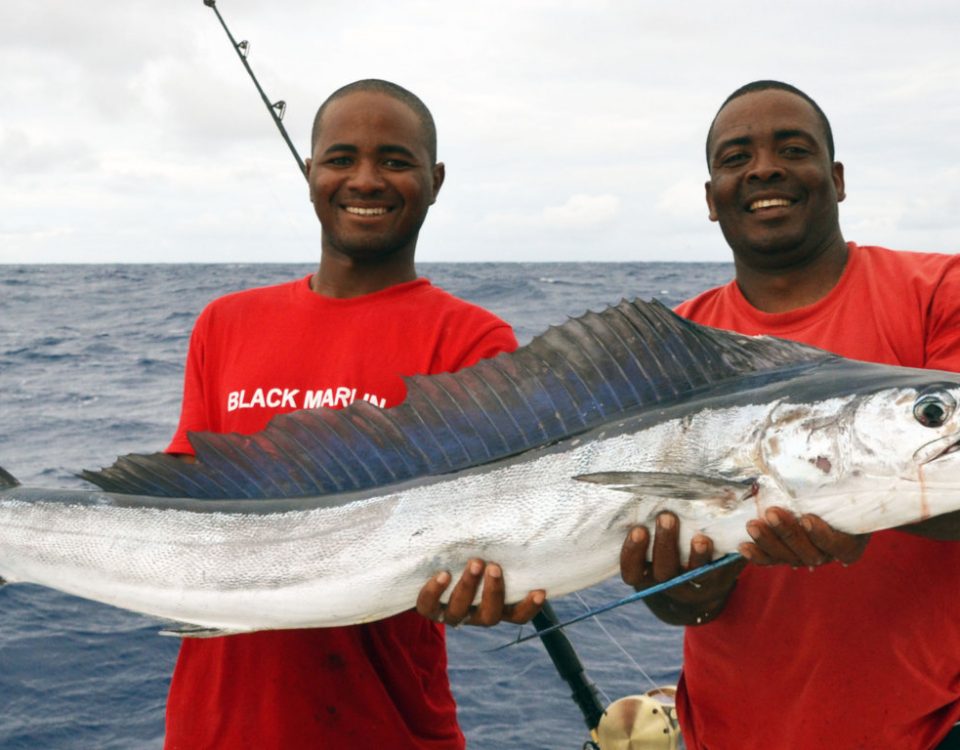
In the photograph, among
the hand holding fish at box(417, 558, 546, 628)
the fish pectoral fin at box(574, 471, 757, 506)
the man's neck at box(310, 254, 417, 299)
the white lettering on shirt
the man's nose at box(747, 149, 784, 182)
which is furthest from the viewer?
the man's neck at box(310, 254, 417, 299)

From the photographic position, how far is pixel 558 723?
505 cm

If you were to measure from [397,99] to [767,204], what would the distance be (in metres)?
1.05

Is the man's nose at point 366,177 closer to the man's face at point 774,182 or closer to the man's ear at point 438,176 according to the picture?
the man's ear at point 438,176

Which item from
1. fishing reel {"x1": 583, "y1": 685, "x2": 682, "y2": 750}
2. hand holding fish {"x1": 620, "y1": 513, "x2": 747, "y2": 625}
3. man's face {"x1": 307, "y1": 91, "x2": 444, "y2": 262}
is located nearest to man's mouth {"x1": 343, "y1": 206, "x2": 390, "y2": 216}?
man's face {"x1": 307, "y1": 91, "x2": 444, "y2": 262}

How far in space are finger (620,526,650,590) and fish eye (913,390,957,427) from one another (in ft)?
Answer: 1.96

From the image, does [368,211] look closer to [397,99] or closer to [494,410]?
[397,99]

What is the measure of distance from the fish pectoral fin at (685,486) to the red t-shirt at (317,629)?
57 cm

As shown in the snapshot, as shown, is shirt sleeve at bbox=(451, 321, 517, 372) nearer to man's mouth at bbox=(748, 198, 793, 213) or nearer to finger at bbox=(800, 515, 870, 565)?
man's mouth at bbox=(748, 198, 793, 213)

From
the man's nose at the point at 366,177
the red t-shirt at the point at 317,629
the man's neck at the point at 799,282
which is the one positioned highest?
the man's nose at the point at 366,177

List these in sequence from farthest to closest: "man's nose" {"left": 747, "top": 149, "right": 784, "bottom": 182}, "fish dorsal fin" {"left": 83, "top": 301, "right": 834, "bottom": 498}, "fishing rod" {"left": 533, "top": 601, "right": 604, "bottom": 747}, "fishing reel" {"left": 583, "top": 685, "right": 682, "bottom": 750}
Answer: "fishing rod" {"left": 533, "top": 601, "right": 604, "bottom": 747}, "fishing reel" {"left": 583, "top": 685, "right": 682, "bottom": 750}, "man's nose" {"left": 747, "top": 149, "right": 784, "bottom": 182}, "fish dorsal fin" {"left": 83, "top": 301, "right": 834, "bottom": 498}

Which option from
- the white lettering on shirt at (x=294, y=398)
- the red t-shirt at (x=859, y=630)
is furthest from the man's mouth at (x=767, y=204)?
the white lettering on shirt at (x=294, y=398)

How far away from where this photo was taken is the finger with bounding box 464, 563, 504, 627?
2.14 m

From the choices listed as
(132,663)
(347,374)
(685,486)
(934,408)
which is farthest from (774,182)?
(132,663)

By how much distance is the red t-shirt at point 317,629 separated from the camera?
2.38 meters
